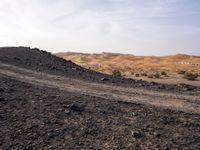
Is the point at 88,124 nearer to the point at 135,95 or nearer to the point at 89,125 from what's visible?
the point at 89,125

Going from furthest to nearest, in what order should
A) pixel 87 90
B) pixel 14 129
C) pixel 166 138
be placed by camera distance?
pixel 87 90 → pixel 14 129 → pixel 166 138

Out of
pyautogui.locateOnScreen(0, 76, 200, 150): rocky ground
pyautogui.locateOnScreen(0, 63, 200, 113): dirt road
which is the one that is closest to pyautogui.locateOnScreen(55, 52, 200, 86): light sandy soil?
pyautogui.locateOnScreen(0, 63, 200, 113): dirt road

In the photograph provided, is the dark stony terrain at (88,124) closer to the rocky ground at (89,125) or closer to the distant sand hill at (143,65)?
the rocky ground at (89,125)

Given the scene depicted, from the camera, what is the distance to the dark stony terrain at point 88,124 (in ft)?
27.7

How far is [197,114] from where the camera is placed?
1109cm

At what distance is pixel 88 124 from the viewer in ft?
31.3

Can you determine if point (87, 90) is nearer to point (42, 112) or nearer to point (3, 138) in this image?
point (42, 112)

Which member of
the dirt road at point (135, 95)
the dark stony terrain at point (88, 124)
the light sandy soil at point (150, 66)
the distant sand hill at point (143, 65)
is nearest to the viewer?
the dark stony terrain at point (88, 124)

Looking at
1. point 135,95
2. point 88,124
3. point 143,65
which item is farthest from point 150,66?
point 88,124

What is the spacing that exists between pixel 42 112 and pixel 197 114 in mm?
3732

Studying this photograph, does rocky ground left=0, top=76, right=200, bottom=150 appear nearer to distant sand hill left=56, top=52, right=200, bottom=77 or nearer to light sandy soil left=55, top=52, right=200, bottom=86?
light sandy soil left=55, top=52, right=200, bottom=86

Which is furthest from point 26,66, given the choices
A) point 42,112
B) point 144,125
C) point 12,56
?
point 144,125

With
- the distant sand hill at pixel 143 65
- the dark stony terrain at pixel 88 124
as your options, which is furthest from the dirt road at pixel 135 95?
the distant sand hill at pixel 143 65

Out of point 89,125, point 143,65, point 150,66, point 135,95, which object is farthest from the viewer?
point 143,65
